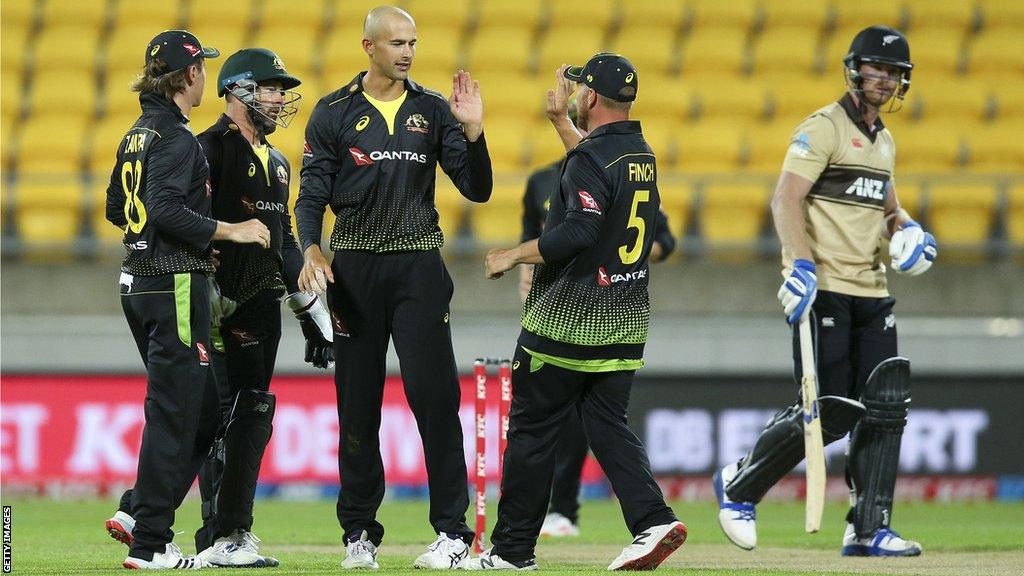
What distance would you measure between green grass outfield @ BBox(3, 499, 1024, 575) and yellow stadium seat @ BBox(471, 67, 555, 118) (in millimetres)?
4216

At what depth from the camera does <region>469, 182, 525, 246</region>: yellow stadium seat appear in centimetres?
1235

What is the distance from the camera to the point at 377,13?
21.2ft

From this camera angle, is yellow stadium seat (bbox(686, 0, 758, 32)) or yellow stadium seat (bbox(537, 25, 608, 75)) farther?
yellow stadium seat (bbox(686, 0, 758, 32))

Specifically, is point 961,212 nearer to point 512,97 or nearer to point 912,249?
point 512,97

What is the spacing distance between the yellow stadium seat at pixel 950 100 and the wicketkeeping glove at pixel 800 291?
746cm

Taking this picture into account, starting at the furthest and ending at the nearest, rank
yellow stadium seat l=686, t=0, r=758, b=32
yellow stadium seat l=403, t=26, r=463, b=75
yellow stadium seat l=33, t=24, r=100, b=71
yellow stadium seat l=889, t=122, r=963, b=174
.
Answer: yellow stadium seat l=686, t=0, r=758, b=32
yellow stadium seat l=33, t=24, r=100, b=71
yellow stadium seat l=403, t=26, r=463, b=75
yellow stadium seat l=889, t=122, r=963, b=174

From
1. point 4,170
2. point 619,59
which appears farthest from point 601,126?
point 4,170

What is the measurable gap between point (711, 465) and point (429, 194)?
501 cm

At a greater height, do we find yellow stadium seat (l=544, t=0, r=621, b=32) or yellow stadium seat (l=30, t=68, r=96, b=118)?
yellow stadium seat (l=544, t=0, r=621, b=32)

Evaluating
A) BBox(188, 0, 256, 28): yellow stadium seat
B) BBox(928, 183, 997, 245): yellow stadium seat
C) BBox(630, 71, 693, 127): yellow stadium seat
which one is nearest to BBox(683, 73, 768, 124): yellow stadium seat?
BBox(630, 71, 693, 127): yellow stadium seat

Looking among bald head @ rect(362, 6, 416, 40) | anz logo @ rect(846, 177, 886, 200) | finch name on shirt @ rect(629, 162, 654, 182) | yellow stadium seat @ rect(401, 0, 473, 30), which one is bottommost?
anz logo @ rect(846, 177, 886, 200)

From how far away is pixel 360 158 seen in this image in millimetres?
6387
